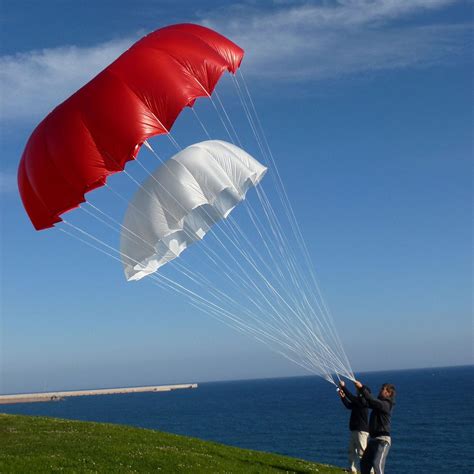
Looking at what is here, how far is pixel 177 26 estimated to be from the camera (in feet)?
49.9

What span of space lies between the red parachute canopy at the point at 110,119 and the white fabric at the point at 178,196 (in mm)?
1498

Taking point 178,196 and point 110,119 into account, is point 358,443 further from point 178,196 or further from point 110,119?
point 110,119

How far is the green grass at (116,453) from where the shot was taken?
13039mm

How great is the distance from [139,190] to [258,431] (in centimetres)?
6118

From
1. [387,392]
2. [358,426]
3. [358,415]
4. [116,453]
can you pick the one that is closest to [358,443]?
[358,426]

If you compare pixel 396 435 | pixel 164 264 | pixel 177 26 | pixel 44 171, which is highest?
pixel 177 26

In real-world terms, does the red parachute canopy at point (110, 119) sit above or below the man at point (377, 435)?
above

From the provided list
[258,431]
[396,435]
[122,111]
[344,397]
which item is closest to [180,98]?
[122,111]

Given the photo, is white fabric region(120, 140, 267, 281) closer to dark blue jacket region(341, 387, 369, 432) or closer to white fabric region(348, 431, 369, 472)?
dark blue jacket region(341, 387, 369, 432)

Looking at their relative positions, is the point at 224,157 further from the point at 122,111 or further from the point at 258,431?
the point at 258,431

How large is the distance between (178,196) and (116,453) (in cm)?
558

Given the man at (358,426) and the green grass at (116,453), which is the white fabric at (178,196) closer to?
the green grass at (116,453)

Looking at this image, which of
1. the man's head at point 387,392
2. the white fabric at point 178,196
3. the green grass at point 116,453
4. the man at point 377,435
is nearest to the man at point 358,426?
the man's head at point 387,392

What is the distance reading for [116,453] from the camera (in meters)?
14.4
